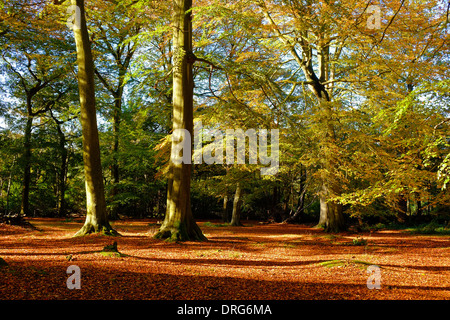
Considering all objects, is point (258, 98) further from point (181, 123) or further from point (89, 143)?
point (89, 143)

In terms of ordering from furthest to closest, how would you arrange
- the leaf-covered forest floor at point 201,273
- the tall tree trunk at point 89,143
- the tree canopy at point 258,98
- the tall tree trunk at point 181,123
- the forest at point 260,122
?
the tall tree trunk at point 89,143, the tall tree trunk at point 181,123, the tree canopy at point 258,98, the forest at point 260,122, the leaf-covered forest floor at point 201,273

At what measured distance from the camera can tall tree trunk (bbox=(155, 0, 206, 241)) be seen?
7941 mm

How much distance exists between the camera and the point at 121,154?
1526cm

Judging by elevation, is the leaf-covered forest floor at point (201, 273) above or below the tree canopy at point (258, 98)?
below

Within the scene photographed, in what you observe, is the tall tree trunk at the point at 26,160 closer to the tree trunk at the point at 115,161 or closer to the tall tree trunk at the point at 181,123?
the tree trunk at the point at 115,161

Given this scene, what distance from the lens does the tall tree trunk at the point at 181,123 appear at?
26.1 feet

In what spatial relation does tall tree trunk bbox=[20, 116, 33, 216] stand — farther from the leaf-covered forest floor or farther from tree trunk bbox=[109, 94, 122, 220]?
the leaf-covered forest floor

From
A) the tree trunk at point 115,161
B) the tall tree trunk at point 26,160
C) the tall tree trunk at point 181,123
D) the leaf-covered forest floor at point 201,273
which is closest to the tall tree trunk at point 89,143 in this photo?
the leaf-covered forest floor at point 201,273

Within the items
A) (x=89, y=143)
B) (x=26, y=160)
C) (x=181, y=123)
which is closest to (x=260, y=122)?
(x=181, y=123)

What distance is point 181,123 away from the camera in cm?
812

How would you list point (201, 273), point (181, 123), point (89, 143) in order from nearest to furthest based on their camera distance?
point (201, 273)
point (181, 123)
point (89, 143)

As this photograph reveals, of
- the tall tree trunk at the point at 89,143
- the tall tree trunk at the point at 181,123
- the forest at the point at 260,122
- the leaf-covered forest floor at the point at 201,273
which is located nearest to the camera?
the leaf-covered forest floor at the point at 201,273

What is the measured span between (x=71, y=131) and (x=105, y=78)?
6.10 meters
